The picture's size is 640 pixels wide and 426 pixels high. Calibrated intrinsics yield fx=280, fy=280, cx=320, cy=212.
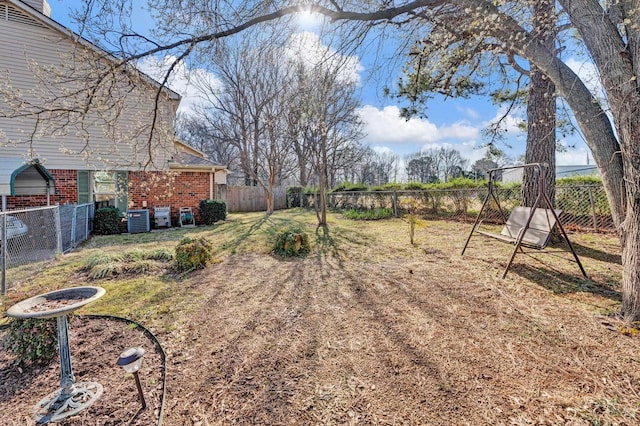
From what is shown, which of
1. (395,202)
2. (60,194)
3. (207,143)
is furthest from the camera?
(207,143)

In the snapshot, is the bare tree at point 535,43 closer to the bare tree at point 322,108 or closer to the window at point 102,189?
the bare tree at point 322,108

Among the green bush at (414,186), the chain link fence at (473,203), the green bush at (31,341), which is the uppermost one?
the green bush at (414,186)

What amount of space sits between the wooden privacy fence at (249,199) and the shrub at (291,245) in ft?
43.8

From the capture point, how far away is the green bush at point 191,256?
4848mm

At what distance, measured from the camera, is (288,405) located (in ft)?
5.92

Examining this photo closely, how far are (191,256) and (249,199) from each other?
47.9 feet

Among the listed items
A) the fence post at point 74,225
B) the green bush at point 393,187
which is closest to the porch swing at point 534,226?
the green bush at point 393,187

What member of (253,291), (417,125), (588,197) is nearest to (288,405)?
(253,291)

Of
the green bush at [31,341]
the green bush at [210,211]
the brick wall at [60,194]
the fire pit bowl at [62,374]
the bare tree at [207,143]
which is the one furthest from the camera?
the bare tree at [207,143]

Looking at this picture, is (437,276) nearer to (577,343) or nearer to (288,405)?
(577,343)

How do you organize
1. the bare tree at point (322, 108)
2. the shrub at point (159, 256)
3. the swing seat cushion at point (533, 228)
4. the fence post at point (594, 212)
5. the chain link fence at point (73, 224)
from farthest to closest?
1. the fence post at point (594, 212)
2. the chain link fence at point (73, 224)
3. the shrub at point (159, 256)
4. the bare tree at point (322, 108)
5. the swing seat cushion at point (533, 228)

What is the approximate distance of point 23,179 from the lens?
7.95 metres

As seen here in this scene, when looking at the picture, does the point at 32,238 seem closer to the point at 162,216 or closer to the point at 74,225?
the point at 74,225

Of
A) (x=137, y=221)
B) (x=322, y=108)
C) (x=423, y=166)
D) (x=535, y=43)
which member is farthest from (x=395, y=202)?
(x=423, y=166)
